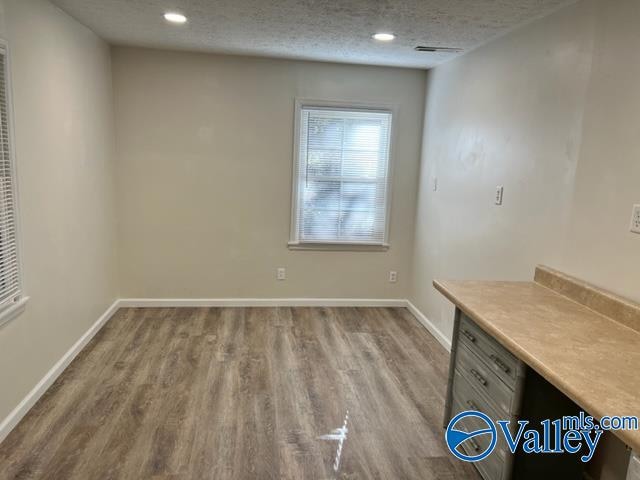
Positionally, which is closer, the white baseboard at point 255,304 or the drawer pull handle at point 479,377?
the drawer pull handle at point 479,377

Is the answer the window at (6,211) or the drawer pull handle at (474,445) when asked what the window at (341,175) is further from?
the drawer pull handle at (474,445)

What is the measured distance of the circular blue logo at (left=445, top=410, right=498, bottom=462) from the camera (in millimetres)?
2027

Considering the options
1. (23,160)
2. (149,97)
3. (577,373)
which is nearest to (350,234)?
(149,97)

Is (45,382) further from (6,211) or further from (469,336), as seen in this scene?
(469,336)

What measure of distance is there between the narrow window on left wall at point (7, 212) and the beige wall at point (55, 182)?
84mm

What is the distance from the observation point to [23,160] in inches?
99.5

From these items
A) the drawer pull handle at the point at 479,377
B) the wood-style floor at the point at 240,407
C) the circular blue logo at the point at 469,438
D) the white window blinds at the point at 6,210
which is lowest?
the wood-style floor at the point at 240,407

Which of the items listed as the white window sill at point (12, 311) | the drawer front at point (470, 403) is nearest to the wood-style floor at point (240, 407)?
the drawer front at point (470, 403)

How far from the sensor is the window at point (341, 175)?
4.38 meters

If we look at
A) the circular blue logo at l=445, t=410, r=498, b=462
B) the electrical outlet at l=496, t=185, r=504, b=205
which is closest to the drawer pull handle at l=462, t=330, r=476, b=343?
the circular blue logo at l=445, t=410, r=498, b=462

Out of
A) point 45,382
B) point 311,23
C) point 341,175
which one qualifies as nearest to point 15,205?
point 45,382

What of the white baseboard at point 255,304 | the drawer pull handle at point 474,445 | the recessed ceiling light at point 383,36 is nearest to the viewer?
the drawer pull handle at point 474,445

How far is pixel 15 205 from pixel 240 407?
167 cm

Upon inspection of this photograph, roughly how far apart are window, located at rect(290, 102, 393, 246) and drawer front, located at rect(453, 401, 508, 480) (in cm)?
246
